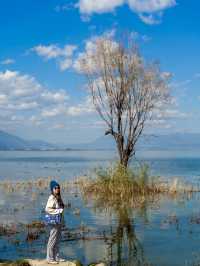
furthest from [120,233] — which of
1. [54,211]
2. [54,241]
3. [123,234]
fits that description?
[54,211]

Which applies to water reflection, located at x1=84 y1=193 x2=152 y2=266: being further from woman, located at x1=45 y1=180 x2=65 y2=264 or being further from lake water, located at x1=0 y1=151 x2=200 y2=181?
lake water, located at x1=0 y1=151 x2=200 y2=181

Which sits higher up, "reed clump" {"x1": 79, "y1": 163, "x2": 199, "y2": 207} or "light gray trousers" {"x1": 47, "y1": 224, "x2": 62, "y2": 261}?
"reed clump" {"x1": 79, "y1": 163, "x2": 199, "y2": 207}

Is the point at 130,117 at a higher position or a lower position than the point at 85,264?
higher

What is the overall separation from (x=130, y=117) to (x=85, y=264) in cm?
1892

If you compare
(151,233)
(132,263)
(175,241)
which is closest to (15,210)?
(151,233)

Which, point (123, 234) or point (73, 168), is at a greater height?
point (73, 168)

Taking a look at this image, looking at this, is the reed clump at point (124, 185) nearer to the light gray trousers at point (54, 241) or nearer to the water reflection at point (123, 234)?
the water reflection at point (123, 234)

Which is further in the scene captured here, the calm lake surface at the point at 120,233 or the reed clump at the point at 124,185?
the reed clump at the point at 124,185

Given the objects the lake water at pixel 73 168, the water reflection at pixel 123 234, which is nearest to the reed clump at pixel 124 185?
the water reflection at pixel 123 234

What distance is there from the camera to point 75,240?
54.1 ft

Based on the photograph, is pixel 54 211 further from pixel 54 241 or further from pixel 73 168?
pixel 73 168

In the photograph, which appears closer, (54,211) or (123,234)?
(54,211)

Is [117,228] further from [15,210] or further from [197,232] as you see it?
[15,210]

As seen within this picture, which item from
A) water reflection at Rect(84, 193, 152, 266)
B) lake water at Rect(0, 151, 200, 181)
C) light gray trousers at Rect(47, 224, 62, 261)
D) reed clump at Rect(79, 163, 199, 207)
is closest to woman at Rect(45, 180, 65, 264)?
light gray trousers at Rect(47, 224, 62, 261)
